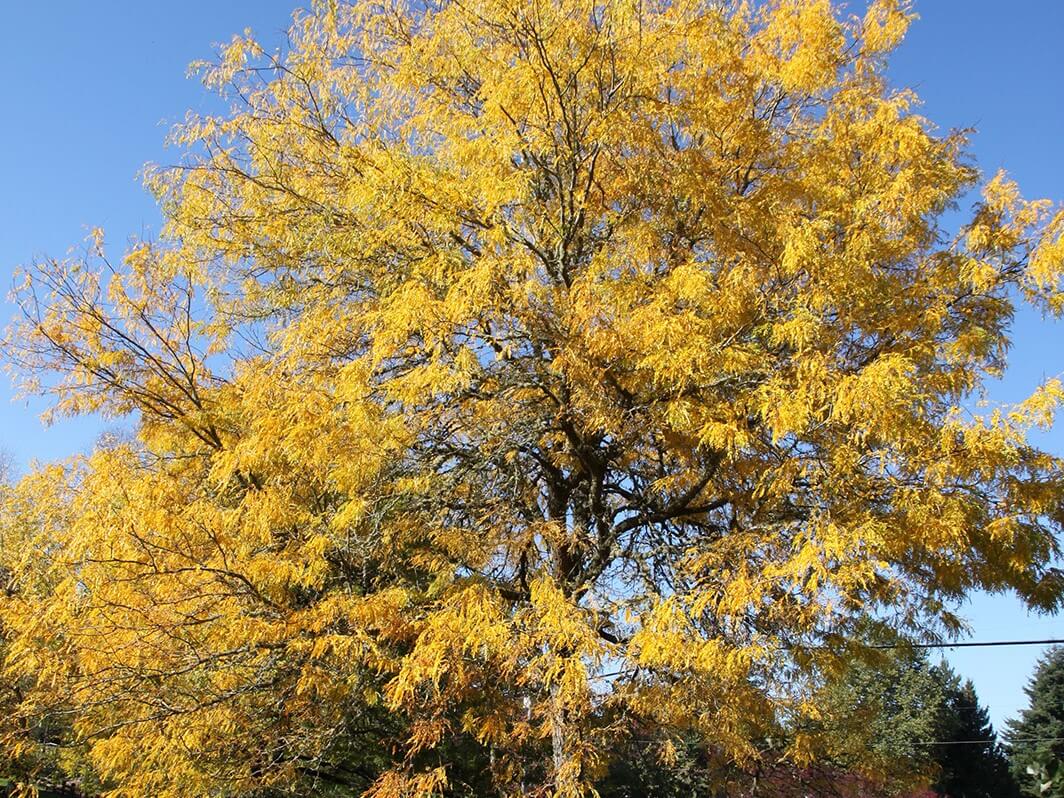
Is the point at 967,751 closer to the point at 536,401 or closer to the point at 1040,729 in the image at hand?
the point at 1040,729

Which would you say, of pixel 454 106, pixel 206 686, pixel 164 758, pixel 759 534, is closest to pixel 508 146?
pixel 454 106

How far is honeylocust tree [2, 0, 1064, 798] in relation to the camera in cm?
455

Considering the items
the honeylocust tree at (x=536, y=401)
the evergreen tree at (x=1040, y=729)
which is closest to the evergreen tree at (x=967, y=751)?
the evergreen tree at (x=1040, y=729)

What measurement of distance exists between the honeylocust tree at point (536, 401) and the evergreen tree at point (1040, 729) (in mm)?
28558

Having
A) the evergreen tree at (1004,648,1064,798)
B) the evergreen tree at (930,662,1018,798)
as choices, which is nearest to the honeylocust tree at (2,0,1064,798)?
the evergreen tree at (930,662,1018,798)

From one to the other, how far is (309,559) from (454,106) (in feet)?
11.4

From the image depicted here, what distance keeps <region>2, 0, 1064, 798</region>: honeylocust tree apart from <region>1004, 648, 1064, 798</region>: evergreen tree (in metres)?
28.6

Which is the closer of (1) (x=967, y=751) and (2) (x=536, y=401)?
(2) (x=536, y=401)

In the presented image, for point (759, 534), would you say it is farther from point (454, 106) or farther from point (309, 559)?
point (454, 106)

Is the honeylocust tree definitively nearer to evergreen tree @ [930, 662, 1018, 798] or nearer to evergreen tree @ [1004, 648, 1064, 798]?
evergreen tree @ [930, 662, 1018, 798]

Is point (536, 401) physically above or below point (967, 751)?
below

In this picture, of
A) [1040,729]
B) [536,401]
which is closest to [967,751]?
[1040,729]

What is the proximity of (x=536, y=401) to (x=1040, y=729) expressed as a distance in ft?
109

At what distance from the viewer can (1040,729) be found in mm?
29969
